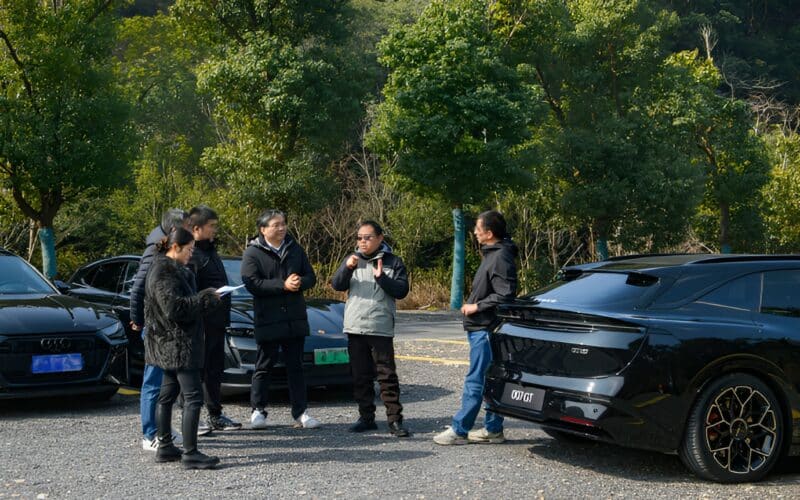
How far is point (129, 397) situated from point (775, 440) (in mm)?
6275

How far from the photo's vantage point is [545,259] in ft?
103

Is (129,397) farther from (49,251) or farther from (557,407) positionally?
(49,251)

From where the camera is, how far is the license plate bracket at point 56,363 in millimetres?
8422

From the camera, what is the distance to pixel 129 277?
1080 cm

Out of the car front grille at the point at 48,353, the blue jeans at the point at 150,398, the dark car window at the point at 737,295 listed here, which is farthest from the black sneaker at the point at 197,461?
the dark car window at the point at 737,295

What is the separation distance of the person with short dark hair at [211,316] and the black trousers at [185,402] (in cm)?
99

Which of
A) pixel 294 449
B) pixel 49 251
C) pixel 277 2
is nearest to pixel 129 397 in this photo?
pixel 294 449

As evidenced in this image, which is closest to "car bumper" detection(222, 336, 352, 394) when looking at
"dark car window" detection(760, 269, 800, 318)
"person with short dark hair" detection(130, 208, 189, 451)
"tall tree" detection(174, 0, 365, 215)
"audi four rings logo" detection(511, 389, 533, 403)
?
"person with short dark hair" detection(130, 208, 189, 451)

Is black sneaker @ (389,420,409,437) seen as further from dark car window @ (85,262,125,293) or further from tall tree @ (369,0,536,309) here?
tall tree @ (369,0,536,309)

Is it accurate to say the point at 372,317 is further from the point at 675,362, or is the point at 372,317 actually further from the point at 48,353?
the point at 48,353

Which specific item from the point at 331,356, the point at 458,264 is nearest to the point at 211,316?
the point at 331,356

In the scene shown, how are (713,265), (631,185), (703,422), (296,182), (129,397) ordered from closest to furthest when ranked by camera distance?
(703,422) → (713,265) → (129,397) → (296,182) → (631,185)

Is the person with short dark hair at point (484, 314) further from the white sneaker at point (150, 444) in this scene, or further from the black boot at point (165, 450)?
the white sneaker at point (150, 444)

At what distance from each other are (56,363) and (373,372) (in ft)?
9.26
